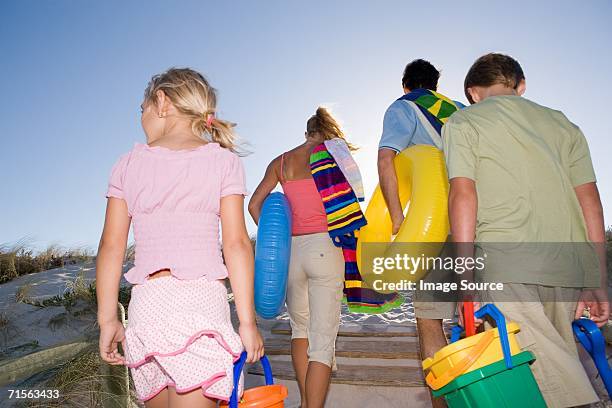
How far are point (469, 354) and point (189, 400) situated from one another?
890 mm

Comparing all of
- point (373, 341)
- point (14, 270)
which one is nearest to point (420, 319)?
point (373, 341)

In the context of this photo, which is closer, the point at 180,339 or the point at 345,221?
the point at 180,339

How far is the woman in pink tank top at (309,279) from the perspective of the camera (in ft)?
10.8

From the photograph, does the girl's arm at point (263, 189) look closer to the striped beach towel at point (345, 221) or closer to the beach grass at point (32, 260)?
the striped beach towel at point (345, 221)

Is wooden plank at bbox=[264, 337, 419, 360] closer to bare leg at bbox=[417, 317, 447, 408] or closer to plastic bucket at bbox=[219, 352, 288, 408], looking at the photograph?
bare leg at bbox=[417, 317, 447, 408]

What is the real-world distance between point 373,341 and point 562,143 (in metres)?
4.11

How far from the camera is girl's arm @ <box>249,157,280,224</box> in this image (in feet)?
12.6

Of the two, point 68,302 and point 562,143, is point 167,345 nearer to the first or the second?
point 562,143

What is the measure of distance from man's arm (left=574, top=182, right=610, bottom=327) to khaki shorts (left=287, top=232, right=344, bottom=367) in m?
1.71

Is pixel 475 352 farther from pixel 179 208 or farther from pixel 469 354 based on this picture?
pixel 179 208

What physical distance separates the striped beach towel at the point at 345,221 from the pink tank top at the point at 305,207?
0.05 metres

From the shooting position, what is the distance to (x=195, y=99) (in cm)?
184

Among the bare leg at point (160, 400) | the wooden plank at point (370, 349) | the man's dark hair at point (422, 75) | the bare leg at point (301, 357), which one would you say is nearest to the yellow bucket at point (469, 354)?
the bare leg at point (160, 400)

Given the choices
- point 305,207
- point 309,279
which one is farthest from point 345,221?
point 309,279
